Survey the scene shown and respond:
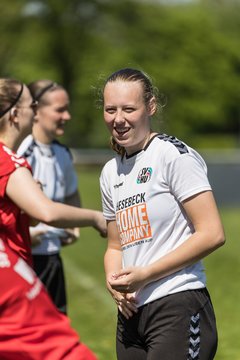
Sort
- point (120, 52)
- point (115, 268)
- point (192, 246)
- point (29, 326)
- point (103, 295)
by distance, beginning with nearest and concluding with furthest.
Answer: point (29, 326) < point (192, 246) < point (115, 268) < point (103, 295) < point (120, 52)

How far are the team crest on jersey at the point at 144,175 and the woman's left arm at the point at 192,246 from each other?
0.79 ft

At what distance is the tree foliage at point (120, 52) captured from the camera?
66.7 meters

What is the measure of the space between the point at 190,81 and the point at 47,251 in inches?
2584

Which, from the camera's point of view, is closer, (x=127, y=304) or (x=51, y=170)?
(x=127, y=304)

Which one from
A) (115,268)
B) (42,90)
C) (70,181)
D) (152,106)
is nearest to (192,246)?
(115,268)

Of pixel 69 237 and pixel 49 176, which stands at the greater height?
pixel 49 176

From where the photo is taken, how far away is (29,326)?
2.99 metres

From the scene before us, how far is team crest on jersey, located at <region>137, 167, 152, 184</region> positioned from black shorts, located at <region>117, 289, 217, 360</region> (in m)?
0.53

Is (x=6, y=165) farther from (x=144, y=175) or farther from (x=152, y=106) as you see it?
(x=152, y=106)

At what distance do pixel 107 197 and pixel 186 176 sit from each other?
1.89ft

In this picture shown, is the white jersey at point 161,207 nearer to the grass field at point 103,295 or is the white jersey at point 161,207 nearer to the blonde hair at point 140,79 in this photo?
the blonde hair at point 140,79

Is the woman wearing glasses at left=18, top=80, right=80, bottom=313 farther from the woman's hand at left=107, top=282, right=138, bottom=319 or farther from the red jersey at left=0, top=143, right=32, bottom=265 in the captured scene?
the red jersey at left=0, top=143, right=32, bottom=265

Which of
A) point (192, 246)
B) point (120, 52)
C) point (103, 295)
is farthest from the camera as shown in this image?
point (120, 52)

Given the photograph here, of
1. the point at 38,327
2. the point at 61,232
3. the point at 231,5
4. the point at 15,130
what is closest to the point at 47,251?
the point at 61,232
